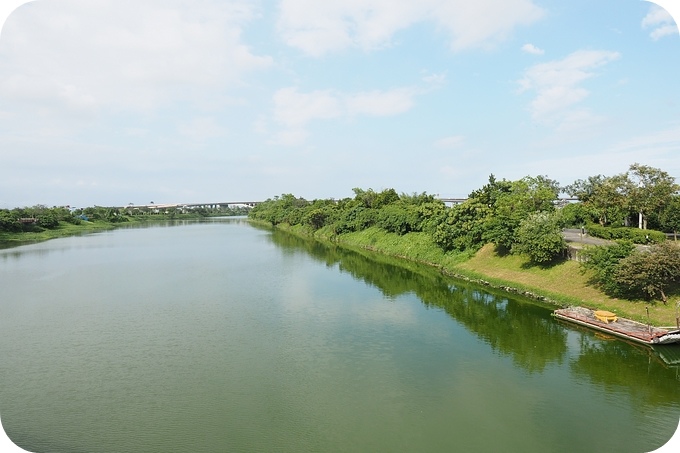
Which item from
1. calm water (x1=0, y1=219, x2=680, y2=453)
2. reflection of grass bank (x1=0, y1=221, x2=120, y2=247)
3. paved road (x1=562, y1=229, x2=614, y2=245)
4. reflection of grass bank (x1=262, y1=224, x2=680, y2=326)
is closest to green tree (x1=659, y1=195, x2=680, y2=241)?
paved road (x1=562, y1=229, x2=614, y2=245)

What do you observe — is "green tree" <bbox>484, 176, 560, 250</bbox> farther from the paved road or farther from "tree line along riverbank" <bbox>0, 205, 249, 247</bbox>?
"tree line along riverbank" <bbox>0, 205, 249, 247</bbox>

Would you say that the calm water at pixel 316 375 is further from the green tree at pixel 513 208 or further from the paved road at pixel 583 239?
the paved road at pixel 583 239

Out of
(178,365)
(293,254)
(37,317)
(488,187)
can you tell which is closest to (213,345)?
(178,365)

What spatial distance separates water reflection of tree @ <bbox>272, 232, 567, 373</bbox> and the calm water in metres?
0.11

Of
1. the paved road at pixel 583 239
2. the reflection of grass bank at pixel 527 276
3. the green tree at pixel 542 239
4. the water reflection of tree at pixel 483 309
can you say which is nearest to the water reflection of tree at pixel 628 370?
the water reflection of tree at pixel 483 309

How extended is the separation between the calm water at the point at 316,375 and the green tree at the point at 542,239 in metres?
2.92

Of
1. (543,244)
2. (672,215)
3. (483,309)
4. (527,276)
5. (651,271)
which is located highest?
(672,215)

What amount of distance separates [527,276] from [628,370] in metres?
9.97

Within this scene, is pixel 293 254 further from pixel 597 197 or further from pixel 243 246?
pixel 597 197

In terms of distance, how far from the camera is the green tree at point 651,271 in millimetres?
14680

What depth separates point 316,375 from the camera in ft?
38.1

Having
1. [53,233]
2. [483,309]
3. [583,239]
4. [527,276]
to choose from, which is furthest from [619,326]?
[53,233]

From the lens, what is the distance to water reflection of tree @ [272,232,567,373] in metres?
13.8

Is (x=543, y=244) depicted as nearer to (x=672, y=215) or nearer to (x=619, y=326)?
(x=619, y=326)
